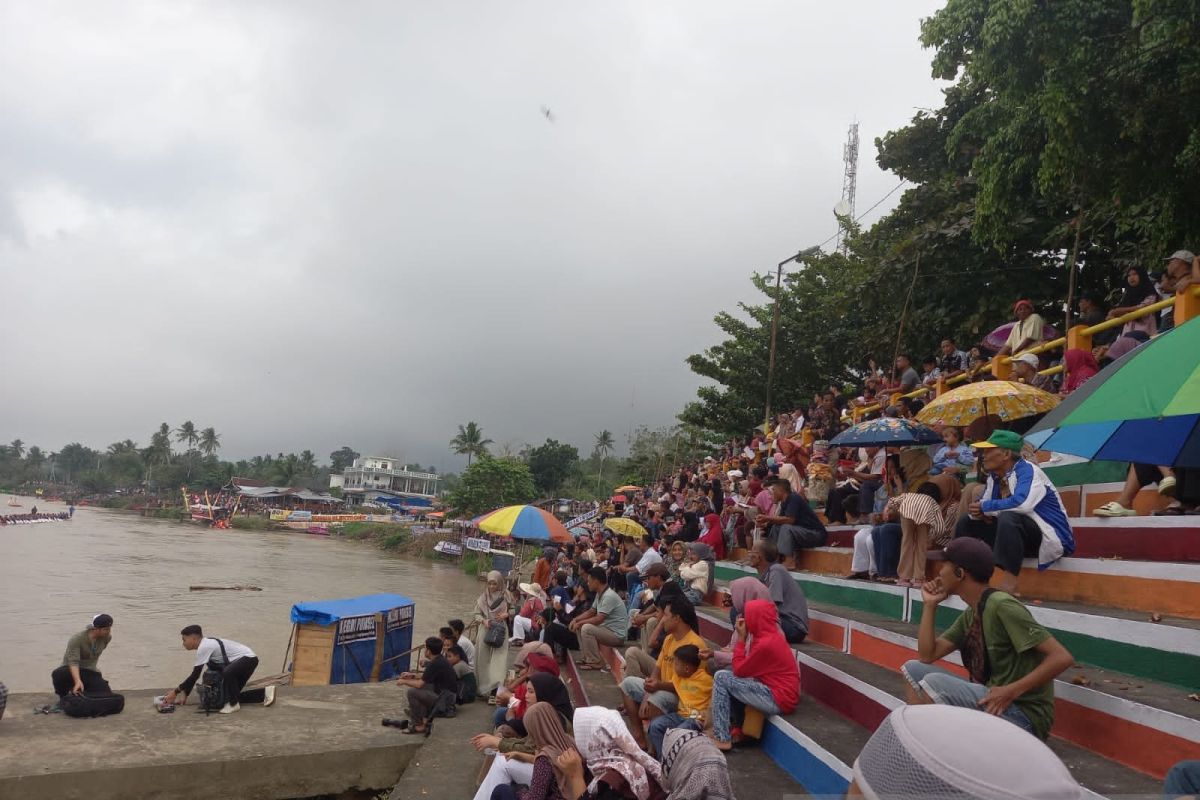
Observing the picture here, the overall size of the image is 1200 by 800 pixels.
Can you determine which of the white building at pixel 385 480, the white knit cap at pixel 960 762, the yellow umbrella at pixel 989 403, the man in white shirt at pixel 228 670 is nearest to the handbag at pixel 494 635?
the man in white shirt at pixel 228 670

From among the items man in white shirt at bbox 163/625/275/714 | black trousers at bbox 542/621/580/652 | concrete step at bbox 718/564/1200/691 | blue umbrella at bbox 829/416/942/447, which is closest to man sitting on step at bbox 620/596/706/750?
concrete step at bbox 718/564/1200/691

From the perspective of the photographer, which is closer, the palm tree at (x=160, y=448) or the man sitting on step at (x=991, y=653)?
the man sitting on step at (x=991, y=653)

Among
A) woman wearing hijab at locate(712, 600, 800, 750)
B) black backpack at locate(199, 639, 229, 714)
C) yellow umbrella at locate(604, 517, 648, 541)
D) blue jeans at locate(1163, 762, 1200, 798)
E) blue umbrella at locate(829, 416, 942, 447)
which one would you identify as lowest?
black backpack at locate(199, 639, 229, 714)

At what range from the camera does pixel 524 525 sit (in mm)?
14008

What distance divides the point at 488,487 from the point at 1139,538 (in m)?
43.3

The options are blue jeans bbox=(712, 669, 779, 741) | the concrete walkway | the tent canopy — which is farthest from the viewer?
the tent canopy

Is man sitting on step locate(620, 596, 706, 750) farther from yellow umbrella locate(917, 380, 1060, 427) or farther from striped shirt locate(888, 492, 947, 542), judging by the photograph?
yellow umbrella locate(917, 380, 1060, 427)

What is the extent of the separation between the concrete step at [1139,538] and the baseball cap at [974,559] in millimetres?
1993

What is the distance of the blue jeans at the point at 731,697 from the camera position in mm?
4270

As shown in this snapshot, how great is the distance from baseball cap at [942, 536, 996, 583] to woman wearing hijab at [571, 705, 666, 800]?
6.18ft

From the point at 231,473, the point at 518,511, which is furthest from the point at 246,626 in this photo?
the point at 231,473

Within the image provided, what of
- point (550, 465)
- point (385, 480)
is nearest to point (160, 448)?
point (385, 480)

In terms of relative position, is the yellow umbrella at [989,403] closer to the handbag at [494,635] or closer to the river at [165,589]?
the handbag at [494,635]

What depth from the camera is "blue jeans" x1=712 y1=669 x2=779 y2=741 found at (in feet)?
14.0
